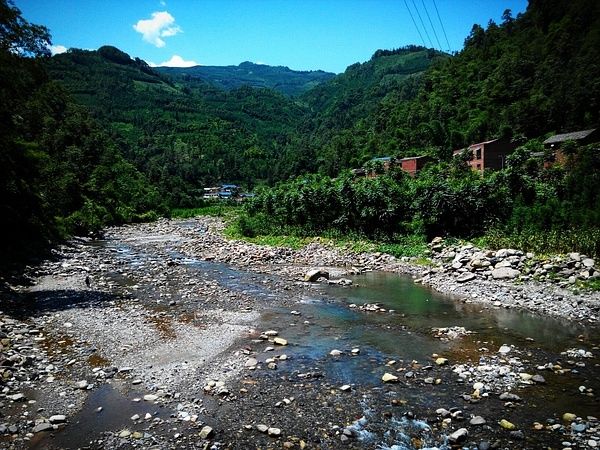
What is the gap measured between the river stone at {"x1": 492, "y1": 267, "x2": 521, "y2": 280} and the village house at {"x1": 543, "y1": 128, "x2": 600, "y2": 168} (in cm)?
3280

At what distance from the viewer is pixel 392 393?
10.5m

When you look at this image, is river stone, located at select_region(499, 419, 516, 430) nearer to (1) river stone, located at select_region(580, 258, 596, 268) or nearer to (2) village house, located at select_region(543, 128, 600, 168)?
(1) river stone, located at select_region(580, 258, 596, 268)

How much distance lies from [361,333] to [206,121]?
195 meters

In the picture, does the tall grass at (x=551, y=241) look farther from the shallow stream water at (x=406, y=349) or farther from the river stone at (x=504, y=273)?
the shallow stream water at (x=406, y=349)

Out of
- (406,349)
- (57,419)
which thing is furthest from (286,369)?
(57,419)

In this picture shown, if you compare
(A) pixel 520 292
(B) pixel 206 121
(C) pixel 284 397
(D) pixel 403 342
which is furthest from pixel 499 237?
(B) pixel 206 121

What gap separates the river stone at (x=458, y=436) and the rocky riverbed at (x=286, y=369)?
3 cm

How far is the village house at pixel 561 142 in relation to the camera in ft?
163

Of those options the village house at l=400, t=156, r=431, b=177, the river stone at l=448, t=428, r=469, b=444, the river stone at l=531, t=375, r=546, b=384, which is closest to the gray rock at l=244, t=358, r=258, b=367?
the river stone at l=448, t=428, r=469, b=444

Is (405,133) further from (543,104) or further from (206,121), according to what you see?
(206,121)

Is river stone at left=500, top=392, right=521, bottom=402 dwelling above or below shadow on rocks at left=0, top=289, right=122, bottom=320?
below

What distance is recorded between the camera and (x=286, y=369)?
12.0 m

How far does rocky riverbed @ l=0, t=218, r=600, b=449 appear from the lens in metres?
8.67

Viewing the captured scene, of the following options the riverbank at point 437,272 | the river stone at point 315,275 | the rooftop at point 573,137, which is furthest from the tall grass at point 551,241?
the rooftop at point 573,137
